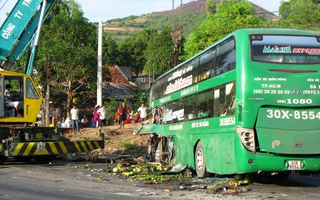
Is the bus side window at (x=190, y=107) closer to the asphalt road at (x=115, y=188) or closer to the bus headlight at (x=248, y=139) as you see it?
the asphalt road at (x=115, y=188)

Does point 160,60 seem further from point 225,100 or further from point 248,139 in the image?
point 248,139

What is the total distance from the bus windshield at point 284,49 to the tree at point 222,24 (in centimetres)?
4258

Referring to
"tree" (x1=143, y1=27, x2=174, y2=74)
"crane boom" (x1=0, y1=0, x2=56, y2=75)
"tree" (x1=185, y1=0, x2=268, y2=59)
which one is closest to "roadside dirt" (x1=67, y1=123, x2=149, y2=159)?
"crane boom" (x1=0, y1=0, x2=56, y2=75)

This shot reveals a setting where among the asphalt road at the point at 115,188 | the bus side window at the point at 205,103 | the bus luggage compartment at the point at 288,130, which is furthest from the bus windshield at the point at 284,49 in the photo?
the asphalt road at the point at 115,188

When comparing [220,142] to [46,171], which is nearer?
[220,142]

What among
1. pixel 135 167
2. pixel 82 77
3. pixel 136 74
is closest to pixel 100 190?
pixel 135 167

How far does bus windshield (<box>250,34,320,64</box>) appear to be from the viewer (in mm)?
11398

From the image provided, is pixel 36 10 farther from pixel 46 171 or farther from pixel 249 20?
pixel 249 20

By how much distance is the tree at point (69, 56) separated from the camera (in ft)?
131

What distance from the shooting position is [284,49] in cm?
1151

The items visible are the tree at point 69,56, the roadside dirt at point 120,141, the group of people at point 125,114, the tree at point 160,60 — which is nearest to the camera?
the roadside dirt at point 120,141

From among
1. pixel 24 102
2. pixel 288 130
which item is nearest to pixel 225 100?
pixel 288 130

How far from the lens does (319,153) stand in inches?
446

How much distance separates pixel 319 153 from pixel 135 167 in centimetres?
583
